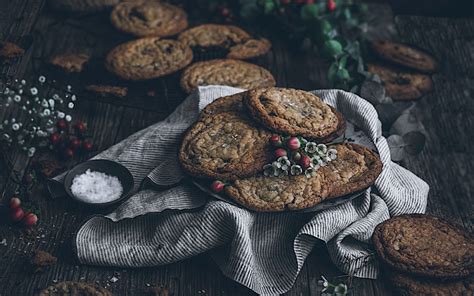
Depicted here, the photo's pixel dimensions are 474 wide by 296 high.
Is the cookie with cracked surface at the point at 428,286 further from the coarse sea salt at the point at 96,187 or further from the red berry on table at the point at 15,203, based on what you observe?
the red berry on table at the point at 15,203

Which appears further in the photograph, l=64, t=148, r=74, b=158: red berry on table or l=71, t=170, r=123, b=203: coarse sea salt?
l=64, t=148, r=74, b=158: red berry on table

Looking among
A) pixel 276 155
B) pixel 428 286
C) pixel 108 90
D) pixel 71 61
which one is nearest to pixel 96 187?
pixel 108 90

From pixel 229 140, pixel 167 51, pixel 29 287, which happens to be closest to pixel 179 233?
pixel 229 140

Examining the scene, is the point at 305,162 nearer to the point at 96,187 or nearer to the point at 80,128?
the point at 96,187

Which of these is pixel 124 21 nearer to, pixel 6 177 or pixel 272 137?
pixel 6 177

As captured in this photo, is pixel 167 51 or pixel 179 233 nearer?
pixel 179 233

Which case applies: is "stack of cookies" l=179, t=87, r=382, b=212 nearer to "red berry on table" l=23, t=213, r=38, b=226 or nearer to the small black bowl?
the small black bowl

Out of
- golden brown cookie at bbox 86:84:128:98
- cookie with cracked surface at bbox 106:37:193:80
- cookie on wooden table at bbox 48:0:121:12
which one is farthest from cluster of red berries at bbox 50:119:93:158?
cookie on wooden table at bbox 48:0:121:12
